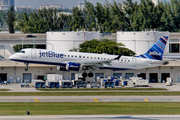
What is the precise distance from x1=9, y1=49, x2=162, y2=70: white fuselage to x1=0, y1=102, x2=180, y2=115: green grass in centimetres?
1756

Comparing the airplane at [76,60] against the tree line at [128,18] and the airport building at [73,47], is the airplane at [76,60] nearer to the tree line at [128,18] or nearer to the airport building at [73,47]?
the airport building at [73,47]

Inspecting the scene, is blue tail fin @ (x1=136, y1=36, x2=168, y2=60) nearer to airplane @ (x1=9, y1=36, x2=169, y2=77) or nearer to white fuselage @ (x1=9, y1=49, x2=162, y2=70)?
airplane @ (x1=9, y1=36, x2=169, y2=77)

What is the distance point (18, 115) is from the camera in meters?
38.6

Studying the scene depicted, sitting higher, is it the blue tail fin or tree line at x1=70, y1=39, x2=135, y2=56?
tree line at x1=70, y1=39, x2=135, y2=56

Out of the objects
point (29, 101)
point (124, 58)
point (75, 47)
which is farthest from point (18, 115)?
point (75, 47)

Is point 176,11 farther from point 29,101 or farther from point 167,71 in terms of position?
point 29,101

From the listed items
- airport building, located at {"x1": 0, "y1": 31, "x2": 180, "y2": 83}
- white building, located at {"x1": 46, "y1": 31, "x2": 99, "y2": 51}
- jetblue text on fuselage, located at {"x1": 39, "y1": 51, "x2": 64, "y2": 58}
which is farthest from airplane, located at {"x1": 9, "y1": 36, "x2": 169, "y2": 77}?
white building, located at {"x1": 46, "y1": 31, "x2": 99, "y2": 51}

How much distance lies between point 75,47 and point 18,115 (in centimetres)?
8097

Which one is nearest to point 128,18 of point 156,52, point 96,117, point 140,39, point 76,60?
point 140,39

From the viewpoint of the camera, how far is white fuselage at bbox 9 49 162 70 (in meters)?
64.5

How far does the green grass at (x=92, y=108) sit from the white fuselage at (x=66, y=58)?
1756cm

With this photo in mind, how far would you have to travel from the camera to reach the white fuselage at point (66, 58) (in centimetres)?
6450

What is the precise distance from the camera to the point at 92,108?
44.8 m

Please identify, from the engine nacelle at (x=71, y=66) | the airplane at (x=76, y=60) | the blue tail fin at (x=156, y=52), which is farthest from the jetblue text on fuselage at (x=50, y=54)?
the blue tail fin at (x=156, y=52)
